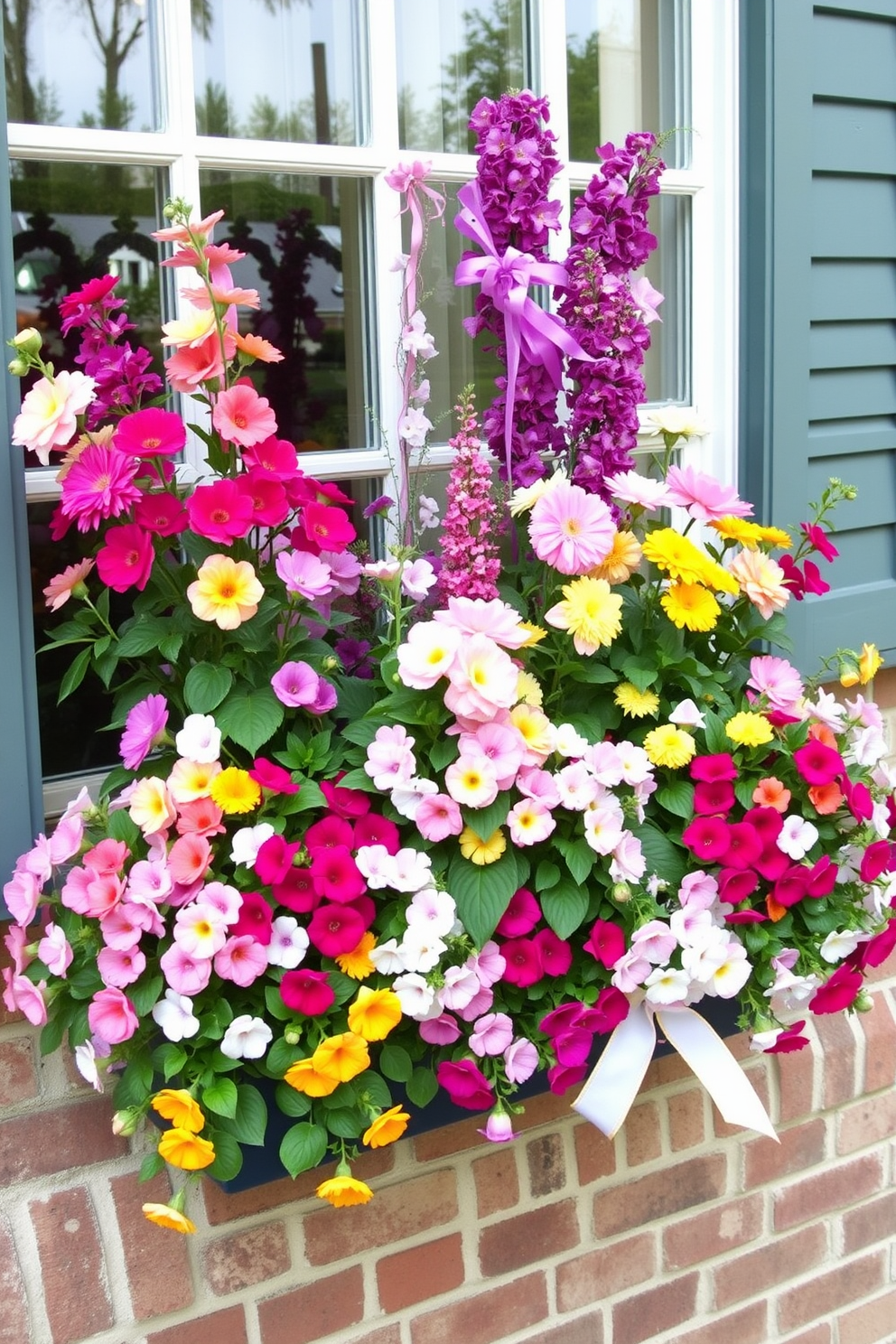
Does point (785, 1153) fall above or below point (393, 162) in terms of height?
below

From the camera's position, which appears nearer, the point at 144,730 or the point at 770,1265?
the point at 144,730

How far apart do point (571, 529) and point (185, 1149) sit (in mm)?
670

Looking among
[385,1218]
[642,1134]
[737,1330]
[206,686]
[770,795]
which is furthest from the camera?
[737,1330]

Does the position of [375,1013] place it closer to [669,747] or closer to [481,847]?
[481,847]

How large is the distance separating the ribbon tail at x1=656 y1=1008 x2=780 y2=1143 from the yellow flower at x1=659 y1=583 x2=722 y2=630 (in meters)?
0.39

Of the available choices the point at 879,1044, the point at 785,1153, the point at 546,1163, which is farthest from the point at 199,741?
the point at 879,1044

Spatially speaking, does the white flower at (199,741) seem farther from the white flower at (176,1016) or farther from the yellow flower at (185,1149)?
the yellow flower at (185,1149)

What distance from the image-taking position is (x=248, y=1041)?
1.13m

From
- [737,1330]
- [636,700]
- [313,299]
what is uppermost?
[313,299]

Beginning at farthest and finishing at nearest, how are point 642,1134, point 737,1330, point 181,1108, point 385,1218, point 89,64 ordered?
point 737,1330
point 642,1134
point 385,1218
point 89,64
point 181,1108

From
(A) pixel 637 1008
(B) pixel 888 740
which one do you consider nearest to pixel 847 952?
(A) pixel 637 1008

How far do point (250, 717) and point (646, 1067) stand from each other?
52 cm

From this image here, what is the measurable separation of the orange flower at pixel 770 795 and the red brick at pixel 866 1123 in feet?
3.13

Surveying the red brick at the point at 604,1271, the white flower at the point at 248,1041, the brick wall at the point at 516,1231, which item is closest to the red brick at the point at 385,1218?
the brick wall at the point at 516,1231
